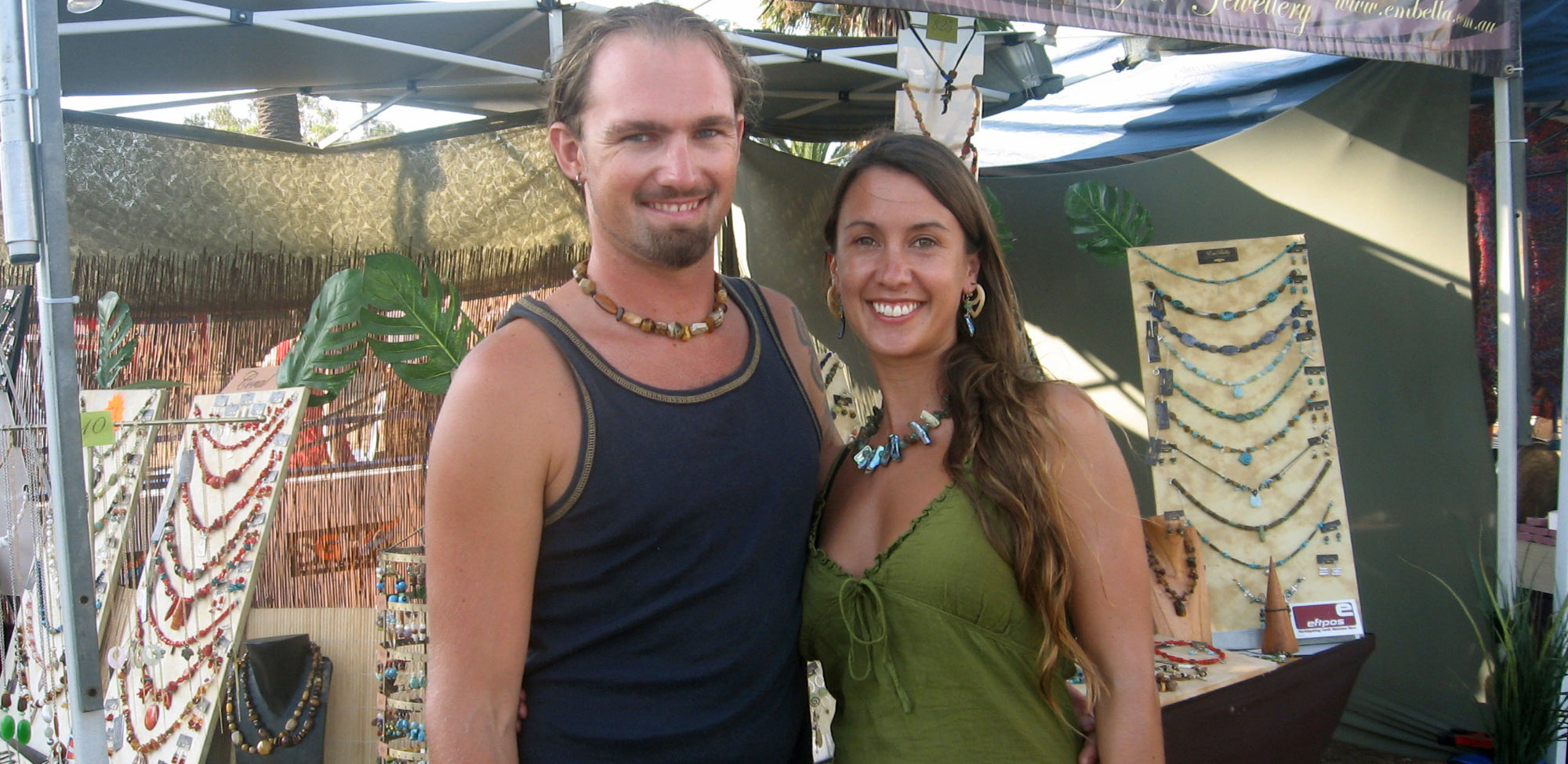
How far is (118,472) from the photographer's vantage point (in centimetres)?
360

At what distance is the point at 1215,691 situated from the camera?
3.30 meters

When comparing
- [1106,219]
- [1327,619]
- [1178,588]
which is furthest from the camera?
[1106,219]

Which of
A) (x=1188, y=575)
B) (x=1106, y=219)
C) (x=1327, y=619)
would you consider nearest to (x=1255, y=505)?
(x=1327, y=619)

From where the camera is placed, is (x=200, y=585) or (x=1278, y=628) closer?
(x=200, y=585)

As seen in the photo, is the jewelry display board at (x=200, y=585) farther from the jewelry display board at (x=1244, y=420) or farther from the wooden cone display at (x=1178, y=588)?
the jewelry display board at (x=1244, y=420)

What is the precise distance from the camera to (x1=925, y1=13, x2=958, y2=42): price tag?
3633mm

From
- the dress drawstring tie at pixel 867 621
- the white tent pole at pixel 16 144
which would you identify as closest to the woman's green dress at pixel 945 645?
the dress drawstring tie at pixel 867 621

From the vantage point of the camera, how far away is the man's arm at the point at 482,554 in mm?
1419

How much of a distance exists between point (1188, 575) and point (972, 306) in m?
2.50

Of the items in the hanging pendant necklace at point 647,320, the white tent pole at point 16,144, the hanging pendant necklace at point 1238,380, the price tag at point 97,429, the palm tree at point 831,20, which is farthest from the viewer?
the palm tree at point 831,20

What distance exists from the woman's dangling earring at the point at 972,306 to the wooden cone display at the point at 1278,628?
282cm

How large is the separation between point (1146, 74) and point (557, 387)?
6.42 meters

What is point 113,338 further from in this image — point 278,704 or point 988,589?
point 988,589

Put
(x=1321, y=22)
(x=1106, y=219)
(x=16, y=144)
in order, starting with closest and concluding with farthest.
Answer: (x=16, y=144) < (x=1321, y=22) < (x=1106, y=219)
